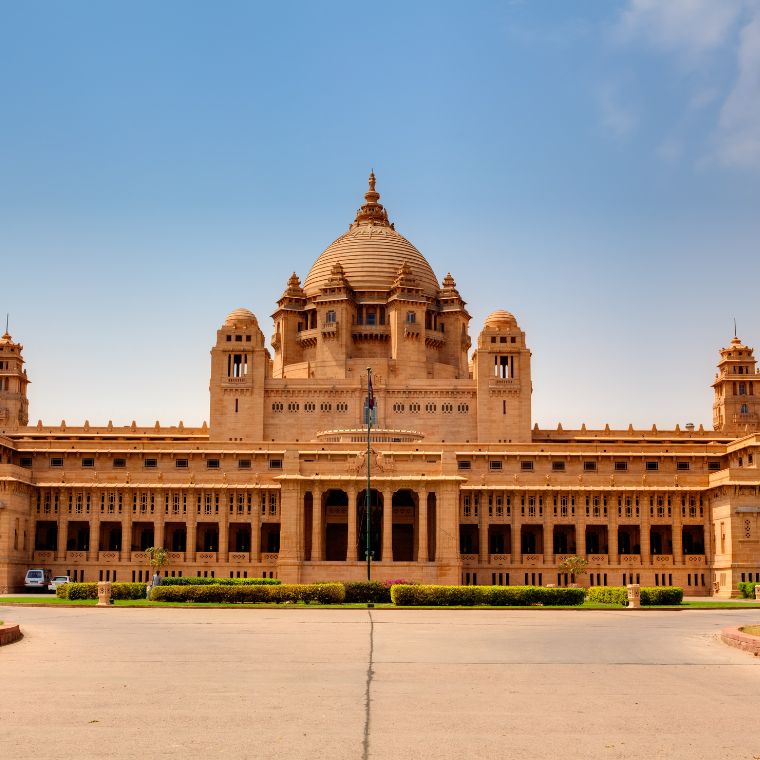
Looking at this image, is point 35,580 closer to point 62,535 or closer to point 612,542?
point 62,535

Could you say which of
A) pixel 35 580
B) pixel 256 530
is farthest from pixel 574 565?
pixel 35 580

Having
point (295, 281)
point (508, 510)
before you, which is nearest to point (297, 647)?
point (508, 510)

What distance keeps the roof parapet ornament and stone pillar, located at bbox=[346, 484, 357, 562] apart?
183ft

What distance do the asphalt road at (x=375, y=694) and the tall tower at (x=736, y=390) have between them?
3156 inches

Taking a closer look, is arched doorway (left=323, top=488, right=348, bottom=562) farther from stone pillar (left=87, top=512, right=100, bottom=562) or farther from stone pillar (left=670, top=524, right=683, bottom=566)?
stone pillar (left=670, top=524, right=683, bottom=566)

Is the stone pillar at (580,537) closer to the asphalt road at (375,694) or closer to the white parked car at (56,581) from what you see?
the white parked car at (56,581)

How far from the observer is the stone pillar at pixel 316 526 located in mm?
Answer: 76188

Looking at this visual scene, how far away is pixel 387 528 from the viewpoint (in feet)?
247

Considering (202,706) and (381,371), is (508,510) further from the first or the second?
(202,706)

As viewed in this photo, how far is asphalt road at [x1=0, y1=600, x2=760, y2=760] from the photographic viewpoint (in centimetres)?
1677

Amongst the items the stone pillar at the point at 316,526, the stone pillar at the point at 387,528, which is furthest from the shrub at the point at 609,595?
the stone pillar at the point at 316,526

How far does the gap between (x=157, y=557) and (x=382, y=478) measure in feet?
54.9

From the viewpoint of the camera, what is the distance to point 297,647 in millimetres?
31125

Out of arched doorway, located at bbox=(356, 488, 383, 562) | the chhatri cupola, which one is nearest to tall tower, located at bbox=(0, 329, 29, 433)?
the chhatri cupola
